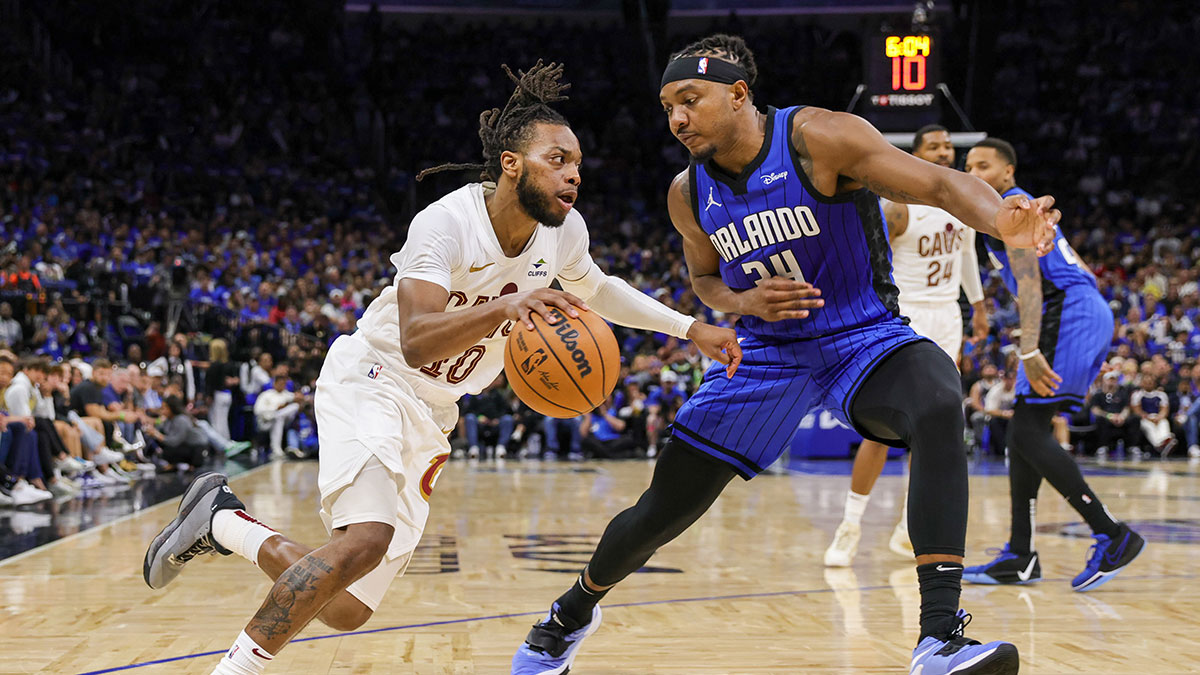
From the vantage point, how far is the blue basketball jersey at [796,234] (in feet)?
11.8

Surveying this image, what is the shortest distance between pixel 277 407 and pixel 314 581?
13.2 metres

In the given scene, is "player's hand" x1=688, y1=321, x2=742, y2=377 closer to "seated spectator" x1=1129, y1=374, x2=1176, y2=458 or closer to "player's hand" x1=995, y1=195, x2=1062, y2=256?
"player's hand" x1=995, y1=195, x2=1062, y2=256

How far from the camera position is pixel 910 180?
327 centimetres

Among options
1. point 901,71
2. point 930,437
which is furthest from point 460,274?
point 901,71

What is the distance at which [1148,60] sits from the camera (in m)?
26.8

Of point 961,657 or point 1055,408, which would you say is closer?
point 961,657

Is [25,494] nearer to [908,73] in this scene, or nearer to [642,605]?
[642,605]

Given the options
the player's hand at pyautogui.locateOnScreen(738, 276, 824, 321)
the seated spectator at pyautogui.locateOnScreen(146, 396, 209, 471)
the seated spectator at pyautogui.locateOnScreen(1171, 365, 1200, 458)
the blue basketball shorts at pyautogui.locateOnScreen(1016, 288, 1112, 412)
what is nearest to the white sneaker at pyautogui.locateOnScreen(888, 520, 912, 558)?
the blue basketball shorts at pyautogui.locateOnScreen(1016, 288, 1112, 412)

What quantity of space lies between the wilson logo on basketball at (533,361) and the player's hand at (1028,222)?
1.24 metres

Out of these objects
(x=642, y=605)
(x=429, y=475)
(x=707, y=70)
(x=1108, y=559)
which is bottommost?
(x=642, y=605)

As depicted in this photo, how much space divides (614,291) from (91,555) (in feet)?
13.2

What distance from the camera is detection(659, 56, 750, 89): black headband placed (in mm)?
3688

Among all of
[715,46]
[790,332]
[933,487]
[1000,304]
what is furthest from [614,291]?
[1000,304]

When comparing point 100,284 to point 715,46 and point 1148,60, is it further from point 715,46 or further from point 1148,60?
point 1148,60
